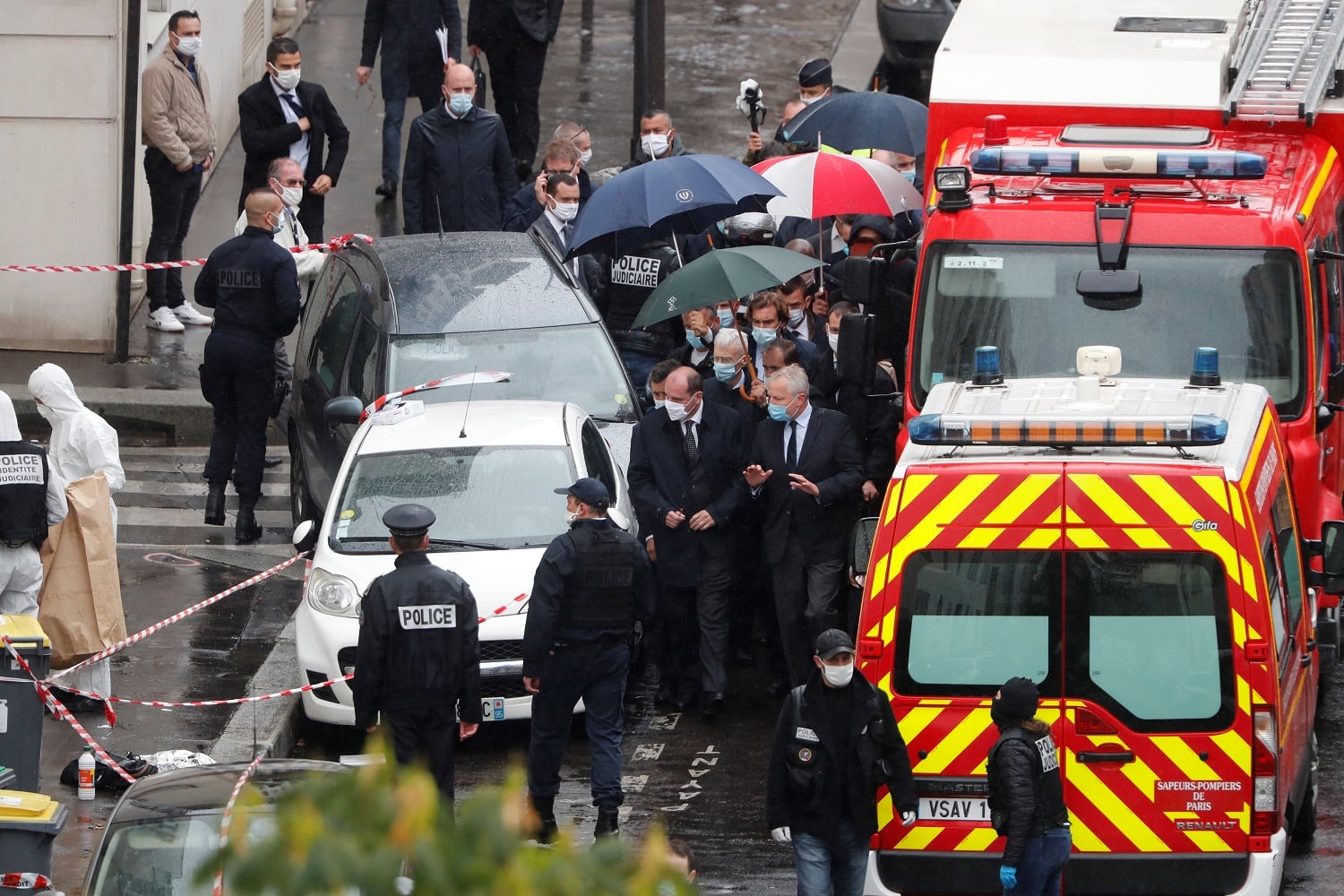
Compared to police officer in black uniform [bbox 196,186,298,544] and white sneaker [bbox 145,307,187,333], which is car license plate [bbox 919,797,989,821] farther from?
white sneaker [bbox 145,307,187,333]

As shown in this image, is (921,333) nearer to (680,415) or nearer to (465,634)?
(680,415)

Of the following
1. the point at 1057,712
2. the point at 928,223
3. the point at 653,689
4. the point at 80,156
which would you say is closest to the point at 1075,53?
the point at 928,223

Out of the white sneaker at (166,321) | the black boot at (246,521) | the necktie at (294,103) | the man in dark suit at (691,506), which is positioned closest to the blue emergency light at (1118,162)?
the man in dark suit at (691,506)

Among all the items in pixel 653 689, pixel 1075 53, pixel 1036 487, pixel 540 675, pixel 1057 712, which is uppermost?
pixel 1075 53

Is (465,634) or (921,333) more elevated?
(921,333)

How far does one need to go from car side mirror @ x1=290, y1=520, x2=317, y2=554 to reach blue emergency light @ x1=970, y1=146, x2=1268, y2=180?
386 cm

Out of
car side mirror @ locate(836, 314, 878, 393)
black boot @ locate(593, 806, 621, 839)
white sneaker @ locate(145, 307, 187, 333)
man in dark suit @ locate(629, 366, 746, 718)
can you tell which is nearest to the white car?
man in dark suit @ locate(629, 366, 746, 718)

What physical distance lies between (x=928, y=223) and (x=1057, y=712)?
11.6 ft

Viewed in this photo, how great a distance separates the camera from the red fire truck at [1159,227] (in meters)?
10.2

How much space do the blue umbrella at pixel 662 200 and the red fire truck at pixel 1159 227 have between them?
2.26m

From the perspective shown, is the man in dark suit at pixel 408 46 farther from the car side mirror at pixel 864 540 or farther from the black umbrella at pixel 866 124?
the car side mirror at pixel 864 540

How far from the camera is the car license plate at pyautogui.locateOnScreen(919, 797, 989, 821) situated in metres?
7.88

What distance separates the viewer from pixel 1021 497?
7.84 metres

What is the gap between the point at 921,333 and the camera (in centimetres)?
1061
